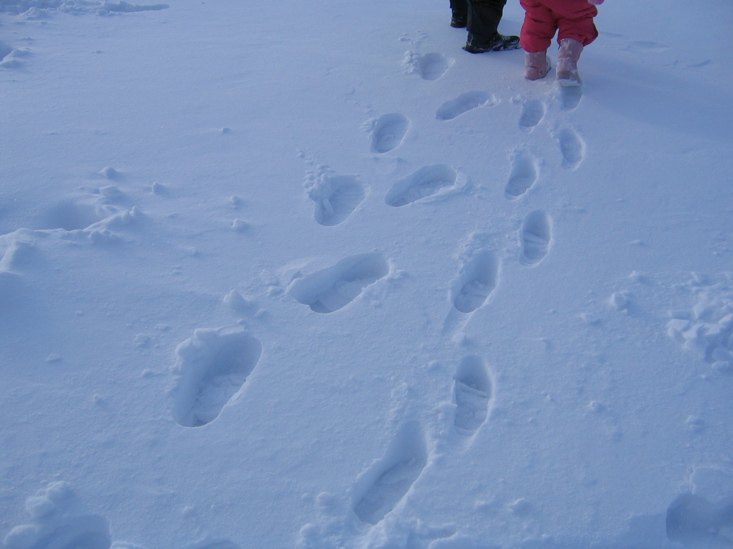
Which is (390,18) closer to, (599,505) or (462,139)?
(462,139)

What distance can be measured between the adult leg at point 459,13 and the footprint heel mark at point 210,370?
2.34 metres

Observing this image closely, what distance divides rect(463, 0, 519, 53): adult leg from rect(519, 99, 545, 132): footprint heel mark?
0.56 meters

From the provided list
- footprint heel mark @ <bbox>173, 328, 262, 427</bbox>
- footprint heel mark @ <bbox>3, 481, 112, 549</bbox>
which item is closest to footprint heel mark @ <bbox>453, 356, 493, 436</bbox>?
footprint heel mark @ <bbox>173, 328, 262, 427</bbox>

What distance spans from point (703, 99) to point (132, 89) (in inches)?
103

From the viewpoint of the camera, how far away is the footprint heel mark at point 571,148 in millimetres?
2234

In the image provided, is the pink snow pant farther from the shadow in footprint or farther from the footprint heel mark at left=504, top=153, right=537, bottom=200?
the shadow in footprint

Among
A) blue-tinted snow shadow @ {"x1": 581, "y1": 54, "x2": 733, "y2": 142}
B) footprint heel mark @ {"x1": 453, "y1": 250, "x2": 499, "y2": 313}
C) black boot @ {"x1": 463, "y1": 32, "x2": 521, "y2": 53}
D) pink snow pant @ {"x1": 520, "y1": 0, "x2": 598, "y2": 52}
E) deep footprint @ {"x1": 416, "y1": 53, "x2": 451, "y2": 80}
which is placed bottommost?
footprint heel mark @ {"x1": 453, "y1": 250, "x2": 499, "y2": 313}

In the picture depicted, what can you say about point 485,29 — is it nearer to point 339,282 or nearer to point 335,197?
point 335,197

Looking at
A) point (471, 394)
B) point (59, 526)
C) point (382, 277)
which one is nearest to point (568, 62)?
point (382, 277)

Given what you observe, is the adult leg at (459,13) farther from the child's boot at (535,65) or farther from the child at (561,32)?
the child's boot at (535,65)

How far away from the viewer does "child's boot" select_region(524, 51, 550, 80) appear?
2646mm

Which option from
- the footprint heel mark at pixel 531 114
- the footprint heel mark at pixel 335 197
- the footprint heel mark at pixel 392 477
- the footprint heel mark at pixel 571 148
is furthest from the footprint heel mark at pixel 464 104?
the footprint heel mark at pixel 392 477

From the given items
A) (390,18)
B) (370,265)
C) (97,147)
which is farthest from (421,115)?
(97,147)

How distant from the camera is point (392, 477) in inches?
→ 54.8
